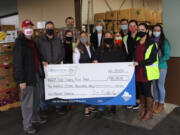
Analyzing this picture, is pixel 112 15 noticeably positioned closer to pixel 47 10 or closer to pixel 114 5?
pixel 47 10

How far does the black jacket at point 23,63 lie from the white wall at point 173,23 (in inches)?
121

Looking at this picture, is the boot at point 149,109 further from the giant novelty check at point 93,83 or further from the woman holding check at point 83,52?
the woman holding check at point 83,52

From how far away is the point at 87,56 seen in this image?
3.68 m

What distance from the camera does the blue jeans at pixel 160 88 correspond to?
385 cm

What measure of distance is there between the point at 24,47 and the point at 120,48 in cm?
181

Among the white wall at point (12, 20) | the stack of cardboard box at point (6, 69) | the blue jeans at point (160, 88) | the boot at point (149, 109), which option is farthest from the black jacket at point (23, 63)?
the white wall at point (12, 20)

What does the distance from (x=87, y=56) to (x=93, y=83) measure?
570mm

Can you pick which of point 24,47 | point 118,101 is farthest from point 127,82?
point 24,47

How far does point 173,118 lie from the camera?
12.1 ft

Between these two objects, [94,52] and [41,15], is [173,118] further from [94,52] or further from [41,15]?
[41,15]

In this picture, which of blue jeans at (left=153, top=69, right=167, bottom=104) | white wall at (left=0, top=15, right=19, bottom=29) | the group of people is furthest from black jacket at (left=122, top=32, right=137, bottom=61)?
white wall at (left=0, top=15, right=19, bottom=29)

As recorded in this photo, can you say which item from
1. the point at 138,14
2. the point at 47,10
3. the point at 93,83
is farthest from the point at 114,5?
the point at 93,83

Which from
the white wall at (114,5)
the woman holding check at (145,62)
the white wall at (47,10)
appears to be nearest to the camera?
the woman holding check at (145,62)

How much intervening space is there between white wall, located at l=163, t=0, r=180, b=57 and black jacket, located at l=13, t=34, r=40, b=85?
10.1ft
